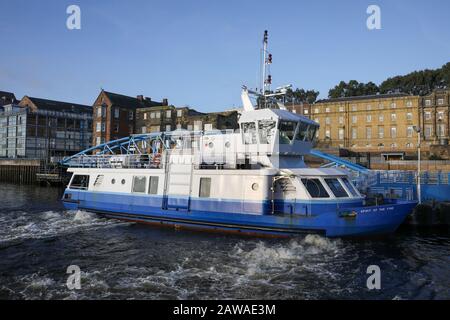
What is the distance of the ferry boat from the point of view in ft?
57.7

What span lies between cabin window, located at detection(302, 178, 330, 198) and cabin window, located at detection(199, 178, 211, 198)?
549 cm

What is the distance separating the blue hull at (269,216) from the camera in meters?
17.1

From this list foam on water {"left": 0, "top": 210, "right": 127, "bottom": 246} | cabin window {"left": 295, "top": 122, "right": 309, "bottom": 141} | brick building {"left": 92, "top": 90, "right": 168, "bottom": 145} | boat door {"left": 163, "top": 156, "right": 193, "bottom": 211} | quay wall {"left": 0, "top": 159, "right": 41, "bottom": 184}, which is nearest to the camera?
foam on water {"left": 0, "top": 210, "right": 127, "bottom": 246}

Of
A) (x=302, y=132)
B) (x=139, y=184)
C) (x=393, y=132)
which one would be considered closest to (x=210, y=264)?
(x=302, y=132)

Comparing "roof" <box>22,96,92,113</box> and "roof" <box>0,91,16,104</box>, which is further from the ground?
"roof" <box>0,91,16,104</box>

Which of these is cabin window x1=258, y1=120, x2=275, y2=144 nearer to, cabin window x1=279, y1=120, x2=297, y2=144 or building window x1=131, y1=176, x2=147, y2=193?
cabin window x1=279, y1=120, x2=297, y2=144

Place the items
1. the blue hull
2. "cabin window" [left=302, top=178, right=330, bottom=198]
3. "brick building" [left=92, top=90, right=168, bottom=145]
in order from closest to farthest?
the blue hull, "cabin window" [left=302, top=178, right=330, bottom=198], "brick building" [left=92, top=90, right=168, bottom=145]

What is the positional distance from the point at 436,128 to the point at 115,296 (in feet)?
259

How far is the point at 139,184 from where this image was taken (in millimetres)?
23203

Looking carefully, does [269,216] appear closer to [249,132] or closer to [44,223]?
[249,132]

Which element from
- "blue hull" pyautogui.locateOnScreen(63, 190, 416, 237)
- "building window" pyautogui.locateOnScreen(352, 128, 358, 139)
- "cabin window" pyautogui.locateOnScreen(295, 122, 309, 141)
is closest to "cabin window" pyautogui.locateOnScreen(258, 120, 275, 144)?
"cabin window" pyautogui.locateOnScreen(295, 122, 309, 141)

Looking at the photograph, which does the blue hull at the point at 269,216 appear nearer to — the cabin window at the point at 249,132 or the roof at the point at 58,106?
the cabin window at the point at 249,132

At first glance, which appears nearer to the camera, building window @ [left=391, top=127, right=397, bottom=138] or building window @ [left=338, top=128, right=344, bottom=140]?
building window @ [left=391, top=127, right=397, bottom=138]

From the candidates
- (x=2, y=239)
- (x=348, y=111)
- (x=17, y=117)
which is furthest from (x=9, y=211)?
(x=348, y=111)
